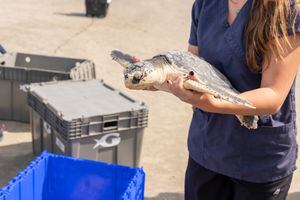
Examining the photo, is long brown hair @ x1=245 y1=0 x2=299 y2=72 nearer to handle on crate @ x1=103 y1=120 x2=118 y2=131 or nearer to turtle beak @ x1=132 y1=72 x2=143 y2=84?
turtle beak @ x1=132 y1=72 x2=143 y2=84

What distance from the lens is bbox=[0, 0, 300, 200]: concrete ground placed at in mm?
4348

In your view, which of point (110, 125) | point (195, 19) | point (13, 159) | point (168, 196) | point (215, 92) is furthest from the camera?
point (13, 159)

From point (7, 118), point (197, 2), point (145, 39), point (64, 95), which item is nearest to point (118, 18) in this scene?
point (145, 39)

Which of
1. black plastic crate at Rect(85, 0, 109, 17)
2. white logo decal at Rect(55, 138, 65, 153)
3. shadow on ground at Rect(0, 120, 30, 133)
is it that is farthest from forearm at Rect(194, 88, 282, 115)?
black plastic crate at Rect(85, 0, 109, 17)

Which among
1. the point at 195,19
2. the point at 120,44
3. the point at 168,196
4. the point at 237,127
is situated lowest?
the point at 168,196

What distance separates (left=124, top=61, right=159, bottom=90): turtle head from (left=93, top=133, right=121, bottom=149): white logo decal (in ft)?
6.55

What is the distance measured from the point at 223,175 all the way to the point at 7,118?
3460 mm

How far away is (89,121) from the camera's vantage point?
3.61 meters

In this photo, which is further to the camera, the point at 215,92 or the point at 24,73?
the point at 24,73

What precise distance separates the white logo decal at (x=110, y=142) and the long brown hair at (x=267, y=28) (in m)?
2.10

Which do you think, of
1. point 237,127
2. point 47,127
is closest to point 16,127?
point 47,127

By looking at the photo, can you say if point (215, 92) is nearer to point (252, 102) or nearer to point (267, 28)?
point (252, 102)

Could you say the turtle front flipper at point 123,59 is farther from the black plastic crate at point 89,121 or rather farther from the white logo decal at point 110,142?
the white logo decal at point 110,142

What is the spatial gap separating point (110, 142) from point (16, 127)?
5.12 ft
